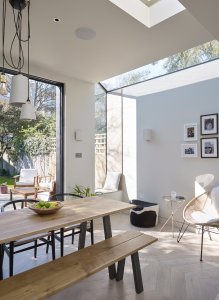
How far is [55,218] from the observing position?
1.96 meters

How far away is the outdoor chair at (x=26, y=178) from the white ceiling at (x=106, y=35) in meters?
1.70

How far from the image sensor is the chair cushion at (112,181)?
5020 mm

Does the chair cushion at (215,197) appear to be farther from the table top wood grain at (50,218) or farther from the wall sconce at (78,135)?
the wall sconce at (78,135)

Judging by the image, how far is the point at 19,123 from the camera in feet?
11.1

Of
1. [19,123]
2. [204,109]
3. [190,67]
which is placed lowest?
[19,123]

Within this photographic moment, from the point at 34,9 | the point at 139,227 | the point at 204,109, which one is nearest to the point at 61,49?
the point at 34,9

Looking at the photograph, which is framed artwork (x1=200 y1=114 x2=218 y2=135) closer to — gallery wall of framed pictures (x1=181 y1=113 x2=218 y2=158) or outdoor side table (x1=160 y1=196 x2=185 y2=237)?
gallery wall of framed pictures (x1=181 y1=113 x2=218 y2=158)

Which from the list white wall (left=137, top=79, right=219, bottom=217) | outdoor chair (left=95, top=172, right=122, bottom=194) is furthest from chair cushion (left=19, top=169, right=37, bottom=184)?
white wall (left=137, top=79, right=219, bottom=217)

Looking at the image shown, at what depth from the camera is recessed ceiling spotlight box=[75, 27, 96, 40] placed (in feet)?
8.81

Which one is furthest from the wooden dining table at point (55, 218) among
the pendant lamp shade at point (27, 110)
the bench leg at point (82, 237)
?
the pendant lamp shade at point (27, 110)

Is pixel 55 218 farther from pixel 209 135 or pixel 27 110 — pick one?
pixel 209 135

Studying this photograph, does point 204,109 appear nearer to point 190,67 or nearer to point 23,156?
point 190,67

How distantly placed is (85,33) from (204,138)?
2349mm

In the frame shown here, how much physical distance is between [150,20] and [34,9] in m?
1.23
